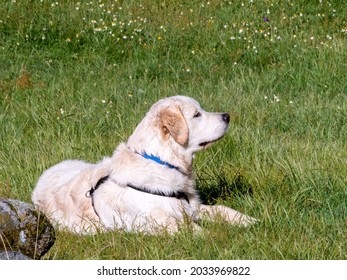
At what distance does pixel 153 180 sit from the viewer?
638cm

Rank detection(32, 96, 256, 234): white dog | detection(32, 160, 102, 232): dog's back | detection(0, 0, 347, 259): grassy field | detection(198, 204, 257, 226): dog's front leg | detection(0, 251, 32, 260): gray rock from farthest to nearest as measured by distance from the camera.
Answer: detection(32, 160, 102, 232): dog's back, detection(32, 96, 256, 234): white dog, detection(198, 204, 257, 226): dog's front leg, detection(0, 0, 347, 259): grassy field, detection(0, 251, 32, 260): gray rock

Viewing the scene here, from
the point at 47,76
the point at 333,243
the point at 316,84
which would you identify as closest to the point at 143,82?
the point at 47,76

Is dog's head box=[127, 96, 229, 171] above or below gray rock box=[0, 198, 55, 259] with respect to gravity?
above

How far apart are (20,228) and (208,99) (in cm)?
485

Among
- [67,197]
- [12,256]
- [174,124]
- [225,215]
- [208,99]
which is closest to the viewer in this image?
[12,256]

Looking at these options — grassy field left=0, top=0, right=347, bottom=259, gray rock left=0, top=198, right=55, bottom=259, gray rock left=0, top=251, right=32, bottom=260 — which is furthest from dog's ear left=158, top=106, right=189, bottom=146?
gray rock left=0, top=251, right=32, bottom=260

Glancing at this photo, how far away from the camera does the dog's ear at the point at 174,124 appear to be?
6.33 m

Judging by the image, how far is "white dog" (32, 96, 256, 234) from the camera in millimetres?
6328

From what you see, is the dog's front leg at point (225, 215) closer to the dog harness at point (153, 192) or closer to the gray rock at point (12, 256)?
the dog harness at point (153, 192)

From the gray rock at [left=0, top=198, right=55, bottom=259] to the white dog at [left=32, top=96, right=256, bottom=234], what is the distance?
3.32 ft

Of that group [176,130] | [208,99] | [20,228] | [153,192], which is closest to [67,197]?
[153,192]

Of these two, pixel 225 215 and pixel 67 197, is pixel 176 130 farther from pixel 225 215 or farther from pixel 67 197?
pixel 67 197

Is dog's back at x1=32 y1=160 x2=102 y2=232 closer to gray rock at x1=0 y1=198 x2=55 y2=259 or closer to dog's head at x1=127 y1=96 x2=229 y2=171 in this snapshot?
dog's head at x1=127 y1=96 x2=229 y2=171

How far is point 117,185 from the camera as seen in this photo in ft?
21.3
